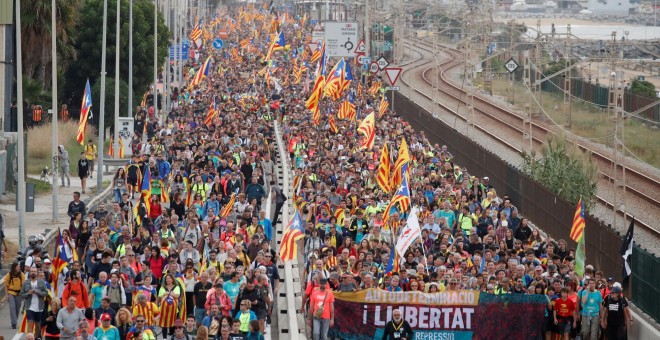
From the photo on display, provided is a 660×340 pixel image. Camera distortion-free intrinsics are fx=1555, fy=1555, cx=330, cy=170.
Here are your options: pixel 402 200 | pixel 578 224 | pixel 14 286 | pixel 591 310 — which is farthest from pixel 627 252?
pixel 14 286

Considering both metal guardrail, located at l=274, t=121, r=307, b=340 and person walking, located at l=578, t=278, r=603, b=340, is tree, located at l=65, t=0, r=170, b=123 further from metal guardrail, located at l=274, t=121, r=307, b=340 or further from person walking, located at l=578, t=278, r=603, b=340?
person walking, located at l=578, t=278, r=603, b=340

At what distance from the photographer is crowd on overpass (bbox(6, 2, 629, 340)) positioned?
19.3 meters

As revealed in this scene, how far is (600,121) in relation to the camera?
71562 mm

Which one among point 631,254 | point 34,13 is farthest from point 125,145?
point 631,254

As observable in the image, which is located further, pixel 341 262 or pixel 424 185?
pixel 424 185

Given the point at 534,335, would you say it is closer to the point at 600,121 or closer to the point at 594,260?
the point at 594,260

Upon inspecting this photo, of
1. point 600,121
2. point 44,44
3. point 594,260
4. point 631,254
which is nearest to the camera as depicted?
point 631,254

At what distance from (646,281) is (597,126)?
4635cm

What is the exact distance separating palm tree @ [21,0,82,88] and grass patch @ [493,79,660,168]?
16.2 m

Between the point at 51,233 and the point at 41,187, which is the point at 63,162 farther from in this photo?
the point at 51,233

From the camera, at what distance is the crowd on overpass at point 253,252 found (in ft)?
63.5

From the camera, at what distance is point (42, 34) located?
49000 millimetres

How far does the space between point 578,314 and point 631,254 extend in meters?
3.92

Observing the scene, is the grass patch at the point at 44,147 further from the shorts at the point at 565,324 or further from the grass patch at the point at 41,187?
the shorts at the point at 565,324
